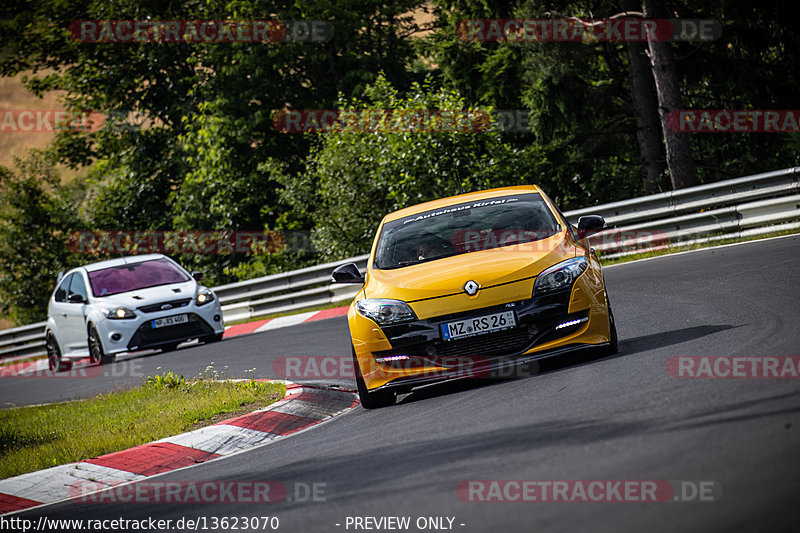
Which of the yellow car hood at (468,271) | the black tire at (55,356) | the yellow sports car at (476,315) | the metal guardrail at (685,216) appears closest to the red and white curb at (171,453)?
the yellow sports car at (476,315)

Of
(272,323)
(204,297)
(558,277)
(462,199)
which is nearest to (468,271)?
(558,277)

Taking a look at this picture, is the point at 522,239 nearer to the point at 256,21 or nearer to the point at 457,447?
the point at 457,447

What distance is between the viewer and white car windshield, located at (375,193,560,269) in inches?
341

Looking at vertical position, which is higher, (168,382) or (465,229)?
(465,229)

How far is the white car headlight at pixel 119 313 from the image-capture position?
52.3 feet

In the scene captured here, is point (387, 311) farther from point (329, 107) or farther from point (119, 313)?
point (329, 107)

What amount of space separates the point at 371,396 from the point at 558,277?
5.80ft

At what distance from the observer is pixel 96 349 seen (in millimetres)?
16531

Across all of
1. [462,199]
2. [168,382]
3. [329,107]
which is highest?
[329,107]

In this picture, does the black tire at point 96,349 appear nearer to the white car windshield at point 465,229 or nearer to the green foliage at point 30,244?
the white car windshield at point 465,229

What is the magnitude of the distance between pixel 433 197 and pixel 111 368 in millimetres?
8321

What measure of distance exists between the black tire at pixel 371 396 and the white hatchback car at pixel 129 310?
854 cm

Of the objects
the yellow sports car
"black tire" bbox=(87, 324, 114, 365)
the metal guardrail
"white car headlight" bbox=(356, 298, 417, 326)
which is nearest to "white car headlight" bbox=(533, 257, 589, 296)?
the yellow sports car

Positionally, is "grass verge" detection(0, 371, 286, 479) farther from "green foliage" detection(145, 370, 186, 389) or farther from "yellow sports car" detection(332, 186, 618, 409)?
"yellow sports car" detection(332, 186, 618, 409)
